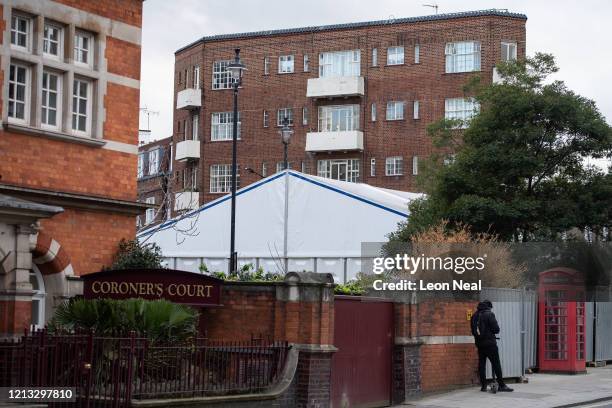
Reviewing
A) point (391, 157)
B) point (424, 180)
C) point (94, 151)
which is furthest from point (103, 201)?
point (391, 157)

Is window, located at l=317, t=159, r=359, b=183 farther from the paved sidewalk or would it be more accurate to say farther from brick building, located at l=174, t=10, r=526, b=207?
the paved sidewalk

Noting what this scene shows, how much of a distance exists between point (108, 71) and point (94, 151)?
1687 millimetres

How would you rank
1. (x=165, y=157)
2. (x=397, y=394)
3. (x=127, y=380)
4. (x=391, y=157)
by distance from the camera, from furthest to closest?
(x=165, y=157) → (x=391, y=157) → (x=397, y=394) → (x=127, y=380)

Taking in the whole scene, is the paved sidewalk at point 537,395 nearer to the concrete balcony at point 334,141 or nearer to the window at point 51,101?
the window at point 51,101

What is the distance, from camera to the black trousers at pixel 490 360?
2038 cm

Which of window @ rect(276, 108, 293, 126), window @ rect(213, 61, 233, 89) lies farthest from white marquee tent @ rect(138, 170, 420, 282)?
window @ rect(213, 61, 233, 89)

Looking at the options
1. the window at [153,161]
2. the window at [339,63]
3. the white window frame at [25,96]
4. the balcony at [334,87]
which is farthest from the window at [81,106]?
the window at [153,161]

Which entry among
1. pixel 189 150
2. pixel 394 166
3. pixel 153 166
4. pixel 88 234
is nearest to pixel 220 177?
pixel 189 150

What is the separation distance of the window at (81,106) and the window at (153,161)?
141 feet

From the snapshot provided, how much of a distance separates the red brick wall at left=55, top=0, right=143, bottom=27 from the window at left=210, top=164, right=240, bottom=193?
37.0m

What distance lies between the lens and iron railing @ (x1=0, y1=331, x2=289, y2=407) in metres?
13.4

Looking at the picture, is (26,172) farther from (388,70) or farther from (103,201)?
(388,70)

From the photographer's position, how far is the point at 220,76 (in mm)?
60094

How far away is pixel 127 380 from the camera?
13.8 m
